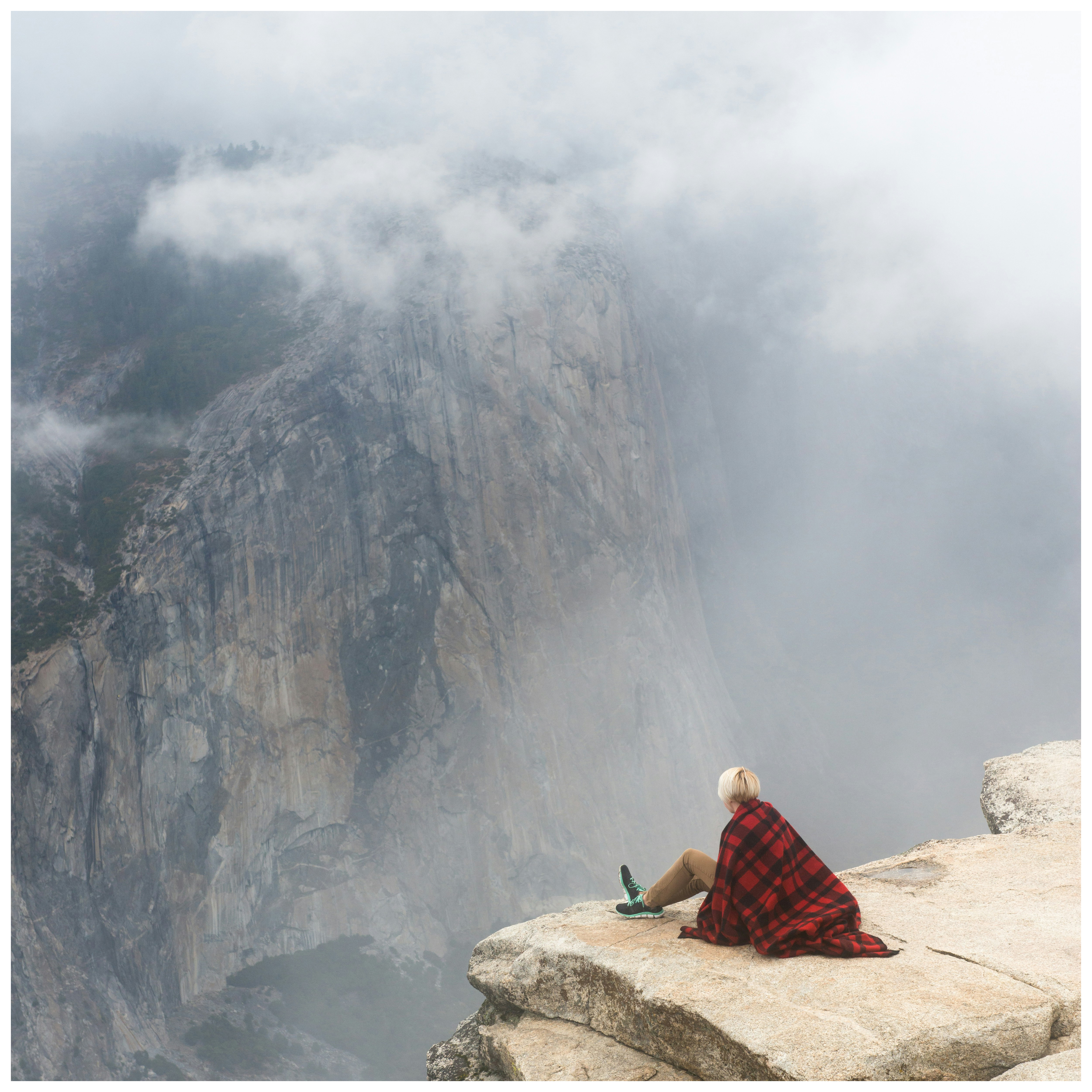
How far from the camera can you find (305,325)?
39.2 meters

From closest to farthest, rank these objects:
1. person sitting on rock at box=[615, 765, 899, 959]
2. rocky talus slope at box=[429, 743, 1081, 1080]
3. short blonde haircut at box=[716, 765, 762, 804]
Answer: rocky talus slope at box=[429, 743, 1081, 1080], person sitting on rock at box=[615, 765, 899, 959], short blonde haircut at box=[716, 765, 762, 804]

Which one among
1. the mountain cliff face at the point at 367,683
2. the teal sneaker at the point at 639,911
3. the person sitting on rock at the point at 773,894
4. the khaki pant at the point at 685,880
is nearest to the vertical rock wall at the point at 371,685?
the mountain cliff face at the point at 367,683

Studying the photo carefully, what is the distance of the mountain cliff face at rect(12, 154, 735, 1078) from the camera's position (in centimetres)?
2670

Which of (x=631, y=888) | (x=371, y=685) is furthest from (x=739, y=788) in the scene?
(x=371, y=685)

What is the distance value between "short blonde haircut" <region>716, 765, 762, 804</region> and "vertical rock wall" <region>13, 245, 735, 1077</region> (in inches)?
1072

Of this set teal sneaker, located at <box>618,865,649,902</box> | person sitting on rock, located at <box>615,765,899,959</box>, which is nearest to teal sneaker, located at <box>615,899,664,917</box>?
teal sneaker, located at <box>618,865,649,902</box>

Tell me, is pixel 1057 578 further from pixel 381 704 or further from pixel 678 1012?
pixel 678 1012

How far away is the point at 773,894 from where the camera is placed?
16.0 ft

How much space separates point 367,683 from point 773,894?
31277 millimetres

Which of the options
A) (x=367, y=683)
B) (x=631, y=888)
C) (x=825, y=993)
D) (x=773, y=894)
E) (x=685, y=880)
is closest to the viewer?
(x=825, y=993)

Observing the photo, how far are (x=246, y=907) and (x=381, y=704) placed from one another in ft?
30.9

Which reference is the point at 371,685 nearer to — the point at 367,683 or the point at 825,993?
the point at 367,683

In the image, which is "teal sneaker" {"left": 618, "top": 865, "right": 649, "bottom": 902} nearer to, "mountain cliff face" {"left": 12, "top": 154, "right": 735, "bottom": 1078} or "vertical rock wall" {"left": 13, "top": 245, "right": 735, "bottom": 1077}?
"vertical rock wall" {"left": 13, "top": 245, "right": 735, "bottom": 1077}

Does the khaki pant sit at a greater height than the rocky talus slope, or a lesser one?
greater
